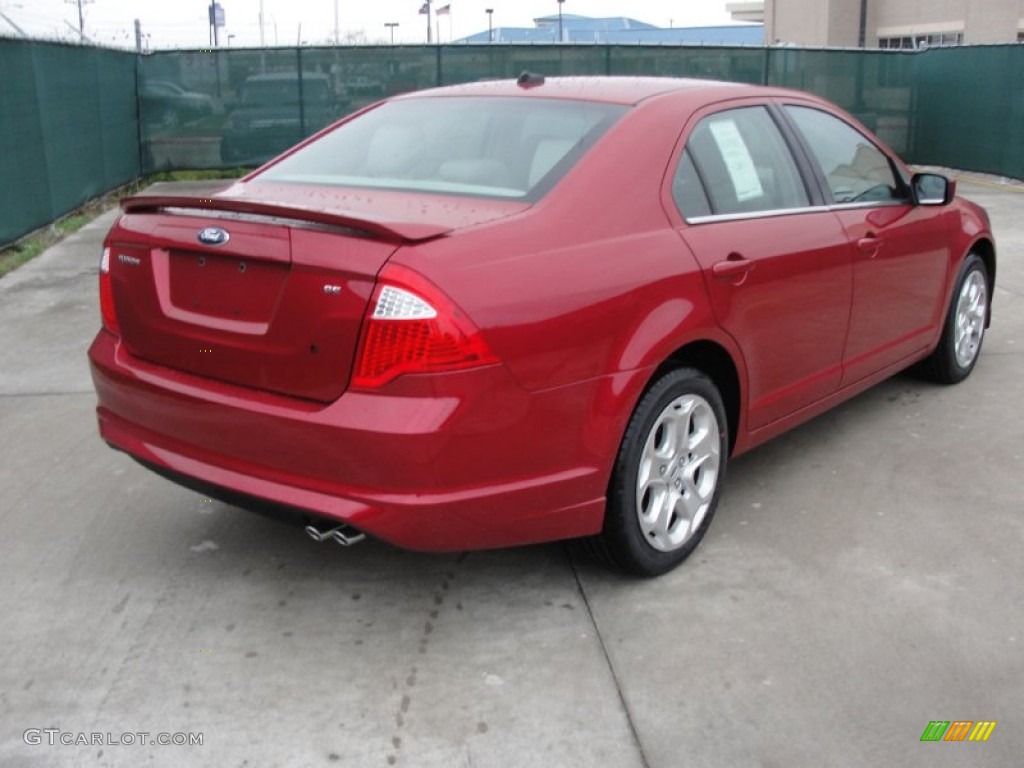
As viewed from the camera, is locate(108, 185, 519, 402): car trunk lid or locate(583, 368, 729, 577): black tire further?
locate(583, 368, 729, 577): black tire

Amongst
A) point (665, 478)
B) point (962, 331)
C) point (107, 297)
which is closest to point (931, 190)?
point (962, 331)

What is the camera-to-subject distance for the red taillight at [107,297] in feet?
12.0

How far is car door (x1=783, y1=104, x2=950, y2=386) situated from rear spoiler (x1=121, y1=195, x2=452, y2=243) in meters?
2.15

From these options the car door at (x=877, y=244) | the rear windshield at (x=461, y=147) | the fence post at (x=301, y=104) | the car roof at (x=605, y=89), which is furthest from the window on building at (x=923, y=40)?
the rear windshield at (x=461, y=147)

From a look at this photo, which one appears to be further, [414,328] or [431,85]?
[431,85]

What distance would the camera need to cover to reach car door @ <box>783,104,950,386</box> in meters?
4.59

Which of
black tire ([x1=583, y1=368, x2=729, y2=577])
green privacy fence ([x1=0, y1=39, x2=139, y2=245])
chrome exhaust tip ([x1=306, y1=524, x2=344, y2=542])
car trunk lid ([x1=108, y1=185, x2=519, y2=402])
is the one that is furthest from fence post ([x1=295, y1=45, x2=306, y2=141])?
chrome exhaust tip ([x1=306, y1=524, x2=344, y2=542])

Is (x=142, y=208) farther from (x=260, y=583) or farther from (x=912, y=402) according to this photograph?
(x=912, y=402)

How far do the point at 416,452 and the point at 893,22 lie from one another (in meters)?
32.0

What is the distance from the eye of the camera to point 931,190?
16.8ft

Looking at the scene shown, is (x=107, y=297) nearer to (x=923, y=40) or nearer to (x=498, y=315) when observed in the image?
(x=498, y=315)

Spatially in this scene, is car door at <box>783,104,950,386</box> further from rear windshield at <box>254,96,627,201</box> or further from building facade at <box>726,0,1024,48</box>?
building facade at <box>726,0,1024,48</box>

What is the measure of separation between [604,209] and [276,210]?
3.27 ft

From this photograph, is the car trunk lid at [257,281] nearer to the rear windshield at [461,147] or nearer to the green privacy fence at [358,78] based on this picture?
the rear windshield at [461,147]
